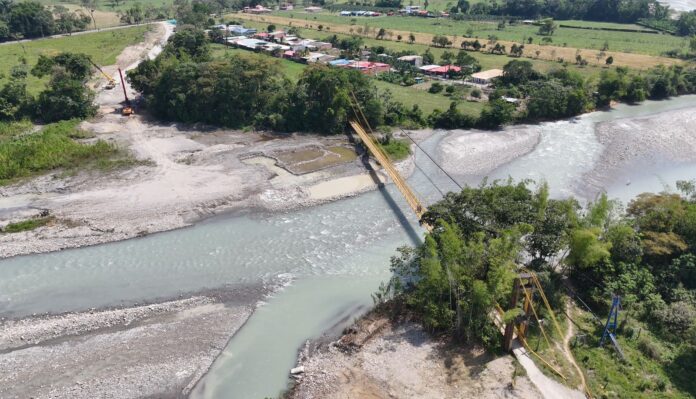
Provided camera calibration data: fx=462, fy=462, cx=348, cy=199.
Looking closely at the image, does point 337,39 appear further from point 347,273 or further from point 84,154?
point 347,273

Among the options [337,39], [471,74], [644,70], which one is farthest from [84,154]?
[644,70]

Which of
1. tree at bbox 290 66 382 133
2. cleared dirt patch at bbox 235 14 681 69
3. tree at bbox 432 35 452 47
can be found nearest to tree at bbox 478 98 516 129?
tree at bbox 290 66 382 133

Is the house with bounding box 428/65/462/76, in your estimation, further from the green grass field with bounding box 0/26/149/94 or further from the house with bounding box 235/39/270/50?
the green grass field with bounding box 0/26/149/94

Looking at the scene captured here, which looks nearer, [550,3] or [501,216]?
[501,216]

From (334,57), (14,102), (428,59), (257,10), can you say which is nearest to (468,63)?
(428,59)

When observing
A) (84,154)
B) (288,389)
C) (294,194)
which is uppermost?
(84,154)

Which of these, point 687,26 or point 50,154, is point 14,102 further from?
point 687,26
